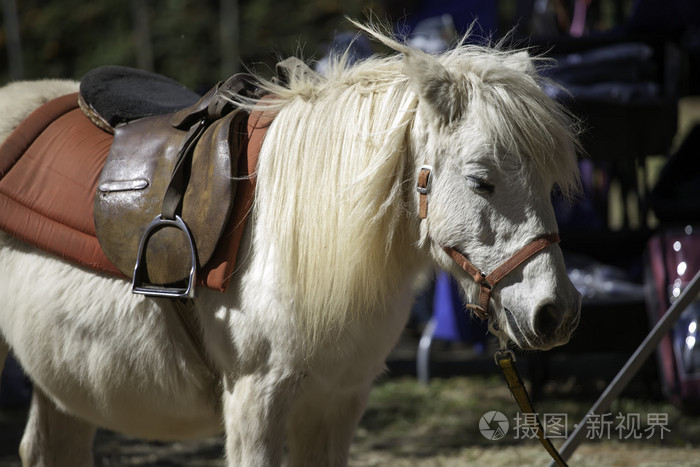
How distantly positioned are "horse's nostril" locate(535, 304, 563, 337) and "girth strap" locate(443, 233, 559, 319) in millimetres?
106

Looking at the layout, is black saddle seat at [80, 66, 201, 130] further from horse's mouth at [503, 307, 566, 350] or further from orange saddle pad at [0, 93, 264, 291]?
horse's mouth at [503, 307, 566, 350]

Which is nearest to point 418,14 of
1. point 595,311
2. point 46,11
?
point 595,311

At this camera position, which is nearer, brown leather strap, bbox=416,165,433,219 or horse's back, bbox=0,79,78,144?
brown leather strap, bbox=416,165,433,219

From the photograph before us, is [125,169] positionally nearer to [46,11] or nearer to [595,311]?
[595,311]

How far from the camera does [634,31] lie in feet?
12.8

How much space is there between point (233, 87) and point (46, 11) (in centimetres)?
927

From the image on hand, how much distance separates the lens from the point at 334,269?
167cm

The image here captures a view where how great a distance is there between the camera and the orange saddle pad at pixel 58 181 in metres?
1.88

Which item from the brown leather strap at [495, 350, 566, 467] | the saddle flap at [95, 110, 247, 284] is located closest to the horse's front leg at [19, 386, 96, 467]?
the saddle flap at [95, 110, 247, 284]

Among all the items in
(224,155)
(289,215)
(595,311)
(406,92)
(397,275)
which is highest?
(406,92)

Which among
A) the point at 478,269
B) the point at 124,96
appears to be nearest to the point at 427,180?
the point at 478,269

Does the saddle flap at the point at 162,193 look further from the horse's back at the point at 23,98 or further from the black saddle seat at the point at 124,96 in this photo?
the horse's back at the point at 23,98

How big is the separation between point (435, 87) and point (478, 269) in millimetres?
402

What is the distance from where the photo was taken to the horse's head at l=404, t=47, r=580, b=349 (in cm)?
152
